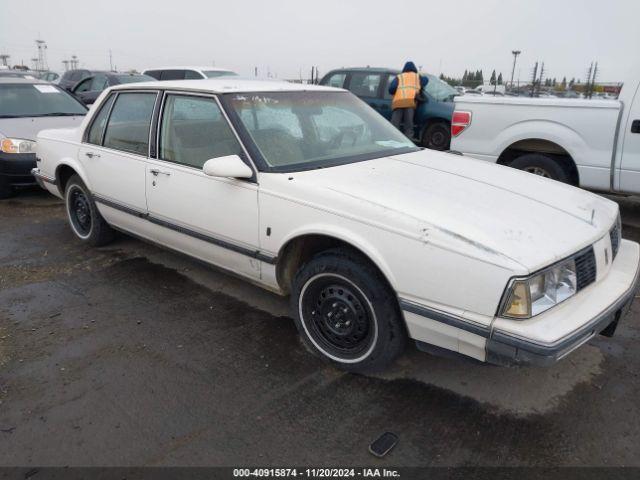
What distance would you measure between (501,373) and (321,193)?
4.88 ft

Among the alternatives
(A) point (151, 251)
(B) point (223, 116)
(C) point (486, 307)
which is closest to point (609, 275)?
(C) point (486, 307)

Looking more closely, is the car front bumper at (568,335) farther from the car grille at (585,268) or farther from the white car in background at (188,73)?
the white car in background at (188,73)

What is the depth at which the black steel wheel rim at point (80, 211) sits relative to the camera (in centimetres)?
495

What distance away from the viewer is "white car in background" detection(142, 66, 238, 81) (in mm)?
11820

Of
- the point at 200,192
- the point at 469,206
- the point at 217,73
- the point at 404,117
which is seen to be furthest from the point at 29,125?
the point at 469,206

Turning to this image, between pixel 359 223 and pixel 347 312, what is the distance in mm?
543

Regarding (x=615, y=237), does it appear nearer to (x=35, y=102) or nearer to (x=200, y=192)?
(x=200, y=192)

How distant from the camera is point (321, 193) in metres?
2.86

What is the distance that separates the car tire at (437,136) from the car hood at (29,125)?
6.28 m

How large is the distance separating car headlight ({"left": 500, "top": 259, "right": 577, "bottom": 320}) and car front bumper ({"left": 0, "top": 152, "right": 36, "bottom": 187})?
6.34 meters

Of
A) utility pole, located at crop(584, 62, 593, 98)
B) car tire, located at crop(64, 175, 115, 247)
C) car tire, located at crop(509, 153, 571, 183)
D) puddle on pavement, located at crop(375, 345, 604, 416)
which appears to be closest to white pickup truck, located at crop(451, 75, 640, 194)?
car tire, located at crop(509, 153, 571, 183)

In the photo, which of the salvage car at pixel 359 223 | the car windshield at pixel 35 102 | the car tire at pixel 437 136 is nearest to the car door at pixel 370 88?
the car tire at pixel 437 136

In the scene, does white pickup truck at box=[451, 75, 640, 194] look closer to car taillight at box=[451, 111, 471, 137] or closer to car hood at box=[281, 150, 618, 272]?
car taillight at box=[451, 111, 471, 137]

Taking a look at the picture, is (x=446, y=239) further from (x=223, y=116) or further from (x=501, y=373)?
(x=223, y=116)
